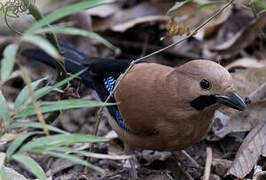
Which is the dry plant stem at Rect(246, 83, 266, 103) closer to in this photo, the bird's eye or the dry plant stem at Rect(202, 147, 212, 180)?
the dry plant stem at Rect(202, 147, 212, 180)

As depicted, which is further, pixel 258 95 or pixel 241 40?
pixel 241 40

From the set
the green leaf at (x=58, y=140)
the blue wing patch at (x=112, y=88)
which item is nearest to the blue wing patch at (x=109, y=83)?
the blue wing patch at (x=112, y=88)

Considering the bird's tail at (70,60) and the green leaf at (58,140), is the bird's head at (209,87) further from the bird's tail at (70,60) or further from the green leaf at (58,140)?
the bird's tail at (70,60)

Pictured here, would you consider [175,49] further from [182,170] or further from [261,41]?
[182,170]

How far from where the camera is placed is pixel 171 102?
345 centimetres

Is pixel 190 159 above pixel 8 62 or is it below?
below

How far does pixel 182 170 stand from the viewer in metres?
3.76

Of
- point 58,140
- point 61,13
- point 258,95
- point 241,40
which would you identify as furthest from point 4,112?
point 241,40

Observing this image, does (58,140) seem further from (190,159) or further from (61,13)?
(190,159)

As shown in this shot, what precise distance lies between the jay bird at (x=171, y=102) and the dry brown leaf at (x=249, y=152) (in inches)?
14.3

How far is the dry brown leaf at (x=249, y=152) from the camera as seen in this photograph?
3.43 meters

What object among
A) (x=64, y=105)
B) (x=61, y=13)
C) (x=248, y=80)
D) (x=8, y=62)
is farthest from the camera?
(x=248, y=80)

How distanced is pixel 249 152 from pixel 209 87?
76 centimetres

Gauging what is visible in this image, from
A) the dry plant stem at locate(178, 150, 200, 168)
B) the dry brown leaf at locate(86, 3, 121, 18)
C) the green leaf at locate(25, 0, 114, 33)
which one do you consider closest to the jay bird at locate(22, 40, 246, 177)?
the dry plant stem at locate(178, 150, 200, 168)
